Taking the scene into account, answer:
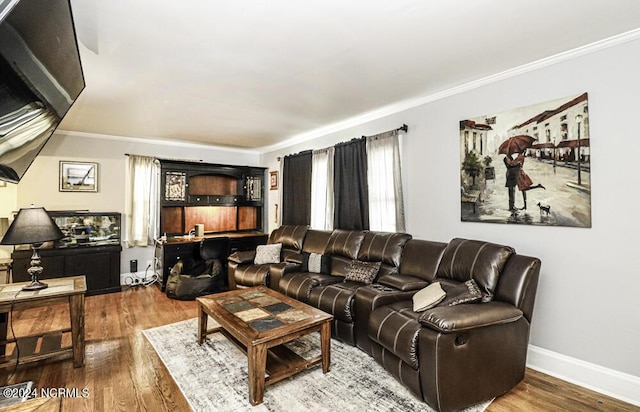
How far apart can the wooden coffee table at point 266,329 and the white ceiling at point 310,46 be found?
2.14 m

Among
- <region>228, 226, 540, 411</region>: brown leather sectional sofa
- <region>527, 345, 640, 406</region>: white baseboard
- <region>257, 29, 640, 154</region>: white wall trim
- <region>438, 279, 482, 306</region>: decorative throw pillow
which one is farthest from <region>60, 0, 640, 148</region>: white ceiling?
<region>527, 345, 640, 406</region>: white baseboard

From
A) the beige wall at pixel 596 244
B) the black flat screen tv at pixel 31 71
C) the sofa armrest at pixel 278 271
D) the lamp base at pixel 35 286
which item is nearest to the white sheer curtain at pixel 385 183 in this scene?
the beige wall at pixel 596 244

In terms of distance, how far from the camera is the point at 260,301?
2994mm

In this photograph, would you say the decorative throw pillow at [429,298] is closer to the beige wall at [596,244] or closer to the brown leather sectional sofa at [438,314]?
the brown leather sectional sofa at [438,314]

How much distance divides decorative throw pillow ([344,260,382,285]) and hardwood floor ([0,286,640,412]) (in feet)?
5.00

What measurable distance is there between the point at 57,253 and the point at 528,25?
240 inches

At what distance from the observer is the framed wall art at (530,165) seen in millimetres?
2506

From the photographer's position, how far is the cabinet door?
464 cm

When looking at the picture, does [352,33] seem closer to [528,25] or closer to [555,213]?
[528,25]

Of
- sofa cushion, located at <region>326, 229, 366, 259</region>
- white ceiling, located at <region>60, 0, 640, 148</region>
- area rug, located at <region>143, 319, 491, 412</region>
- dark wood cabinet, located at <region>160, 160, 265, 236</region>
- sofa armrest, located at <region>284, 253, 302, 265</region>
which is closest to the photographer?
white ceiling, located at <region>60, 0, 640, 148</region>

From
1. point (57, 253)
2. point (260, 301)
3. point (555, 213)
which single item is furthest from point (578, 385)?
point (57, 253)

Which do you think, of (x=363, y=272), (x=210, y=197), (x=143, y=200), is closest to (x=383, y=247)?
(x=363, y=272)

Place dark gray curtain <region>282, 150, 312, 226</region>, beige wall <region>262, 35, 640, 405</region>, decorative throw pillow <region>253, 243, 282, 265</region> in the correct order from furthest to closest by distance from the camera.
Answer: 1. dark gray curtain <region>282, 150, 312, 226</region>
2. decorative throw pillow <region>253, 243, 282, 265</region>
3. beige wall <region>262, 35, 640, 405</region>

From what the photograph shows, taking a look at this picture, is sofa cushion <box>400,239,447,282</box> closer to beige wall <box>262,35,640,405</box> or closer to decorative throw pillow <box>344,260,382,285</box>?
decorative throw pillow <box>344,260,382,285</box>
